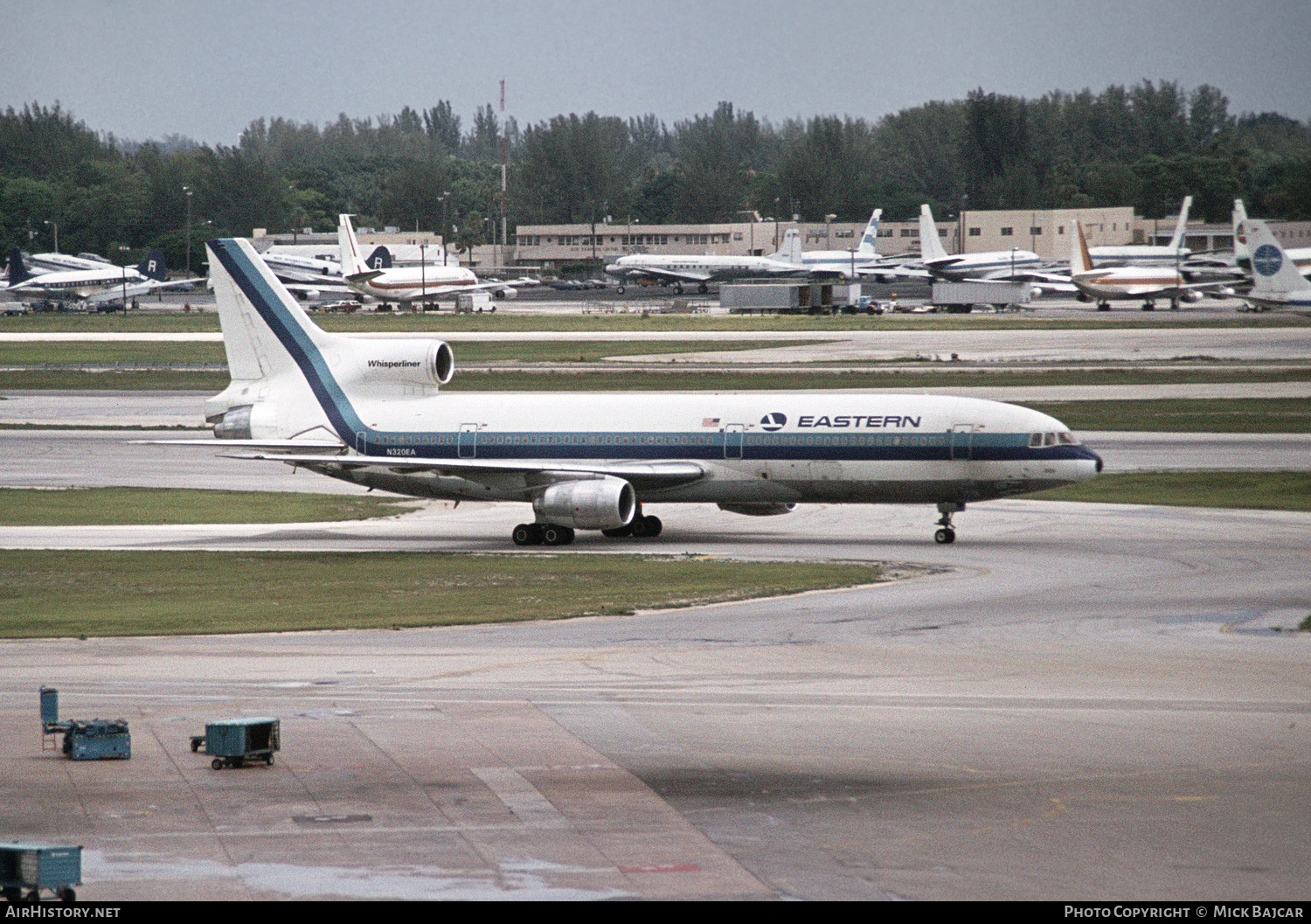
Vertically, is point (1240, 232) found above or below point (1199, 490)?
above

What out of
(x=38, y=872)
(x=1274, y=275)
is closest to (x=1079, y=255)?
(x=1274, y=275)

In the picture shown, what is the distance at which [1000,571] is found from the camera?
43562 mm

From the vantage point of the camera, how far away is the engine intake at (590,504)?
161ft

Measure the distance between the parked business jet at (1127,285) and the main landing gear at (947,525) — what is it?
432 feet

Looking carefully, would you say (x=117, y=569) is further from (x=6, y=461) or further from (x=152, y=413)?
(x=152, y=413)

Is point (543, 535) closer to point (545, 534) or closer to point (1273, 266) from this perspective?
point (545, 534)

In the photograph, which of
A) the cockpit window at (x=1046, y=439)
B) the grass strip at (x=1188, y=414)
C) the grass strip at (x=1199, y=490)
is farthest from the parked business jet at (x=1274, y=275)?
the cockpit window at (x=1046, y=439)

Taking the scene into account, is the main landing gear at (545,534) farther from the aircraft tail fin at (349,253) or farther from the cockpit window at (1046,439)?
the aircraft tail fin at (349,253)

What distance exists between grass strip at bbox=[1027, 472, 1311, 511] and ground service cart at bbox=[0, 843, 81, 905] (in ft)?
142

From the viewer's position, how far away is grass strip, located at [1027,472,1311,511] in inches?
2219

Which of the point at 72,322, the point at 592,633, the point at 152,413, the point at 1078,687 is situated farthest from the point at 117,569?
the point at 72,322

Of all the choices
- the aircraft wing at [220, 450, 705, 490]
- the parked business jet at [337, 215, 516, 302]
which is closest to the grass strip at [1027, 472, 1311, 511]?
the aircraft wing at [220, 450, 705, 490]

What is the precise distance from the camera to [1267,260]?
4990 inches

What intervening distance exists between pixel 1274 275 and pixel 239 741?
11938cm
